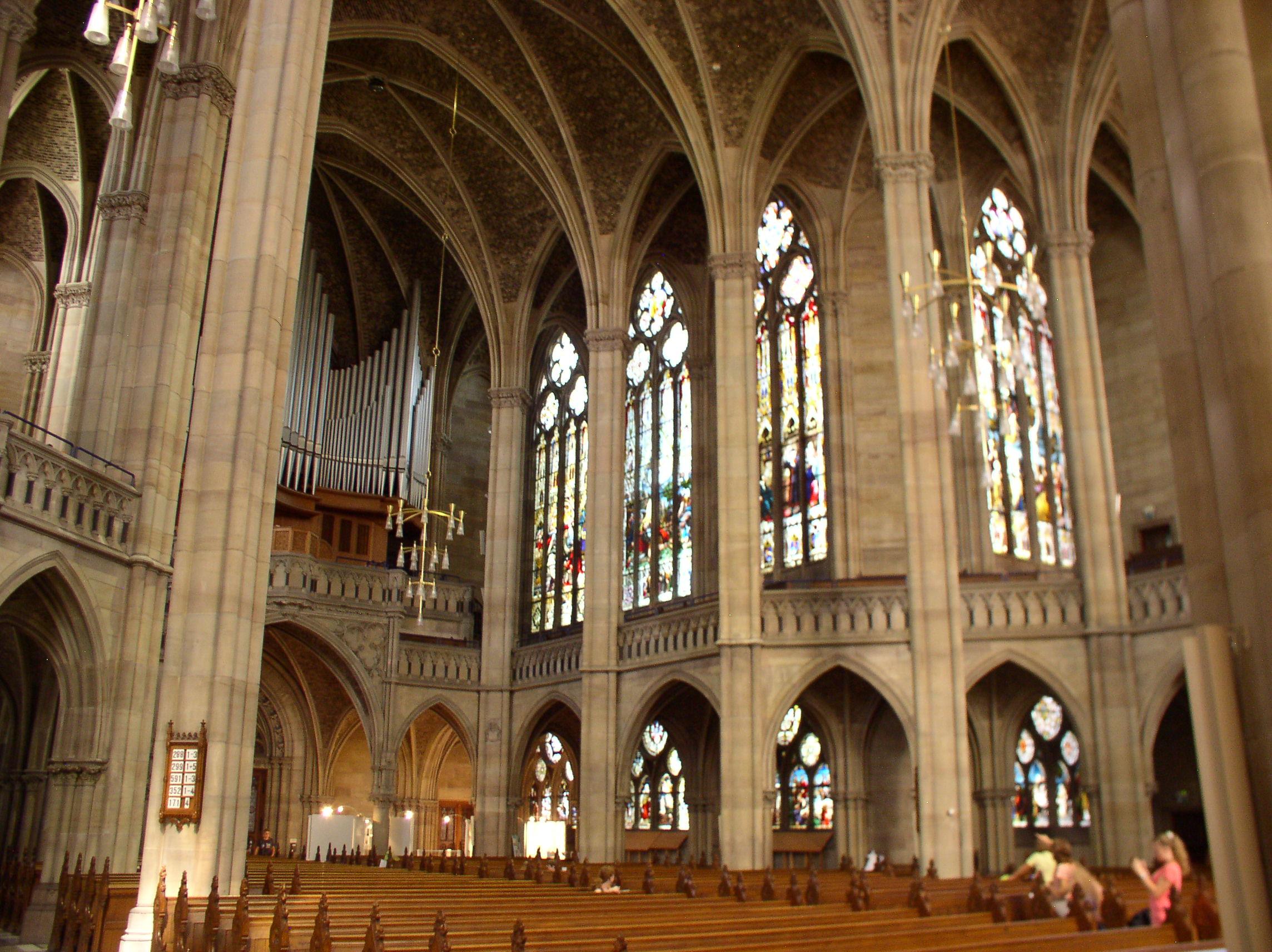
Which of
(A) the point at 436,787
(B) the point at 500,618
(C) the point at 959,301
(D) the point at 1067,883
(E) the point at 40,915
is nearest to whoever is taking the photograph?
(D) the point at 1067,883

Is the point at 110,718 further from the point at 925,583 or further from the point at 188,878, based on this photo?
the point at 925,583

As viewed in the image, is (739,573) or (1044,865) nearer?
(1044,865)

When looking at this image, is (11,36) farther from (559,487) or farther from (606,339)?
(559,487)

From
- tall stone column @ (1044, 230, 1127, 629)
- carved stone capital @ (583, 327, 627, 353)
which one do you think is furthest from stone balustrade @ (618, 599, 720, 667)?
tall stone column @ (1044, 230, 1127, 629)

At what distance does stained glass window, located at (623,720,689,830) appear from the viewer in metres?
23.7

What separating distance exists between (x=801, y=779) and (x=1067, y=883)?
1346 centimetres

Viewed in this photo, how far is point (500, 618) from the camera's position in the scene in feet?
81.3

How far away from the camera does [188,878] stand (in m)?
9.84

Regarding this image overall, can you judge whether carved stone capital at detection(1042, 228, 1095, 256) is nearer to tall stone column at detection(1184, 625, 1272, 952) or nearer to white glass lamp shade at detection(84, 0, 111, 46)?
white glass lamp shade at detection(84, 0, 111, 46)

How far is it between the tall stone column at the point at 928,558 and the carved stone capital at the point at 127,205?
37.2 feet

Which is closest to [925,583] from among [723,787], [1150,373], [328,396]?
[723,787]

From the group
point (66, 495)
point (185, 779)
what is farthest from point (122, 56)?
point (66, 495)

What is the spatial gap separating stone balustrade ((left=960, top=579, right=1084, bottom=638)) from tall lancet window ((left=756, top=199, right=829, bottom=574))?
374cm

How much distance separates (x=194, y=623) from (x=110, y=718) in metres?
4.64
